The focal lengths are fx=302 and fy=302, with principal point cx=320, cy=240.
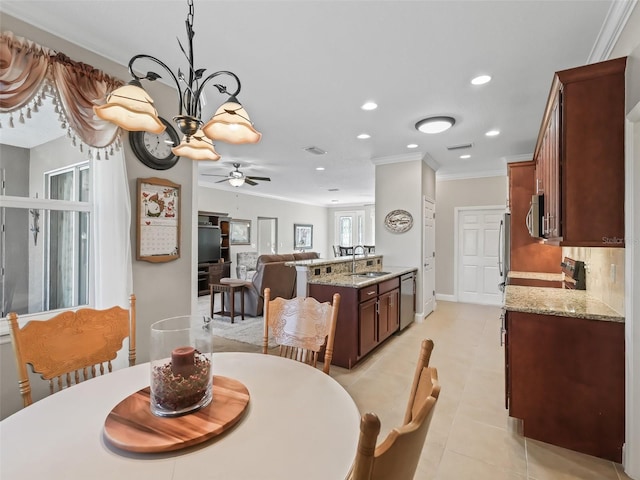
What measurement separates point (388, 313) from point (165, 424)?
3.27 metres

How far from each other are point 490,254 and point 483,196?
46.3 inches

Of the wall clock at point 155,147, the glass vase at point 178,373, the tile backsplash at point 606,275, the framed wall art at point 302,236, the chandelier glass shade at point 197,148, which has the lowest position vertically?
the glass vase at point 178,373

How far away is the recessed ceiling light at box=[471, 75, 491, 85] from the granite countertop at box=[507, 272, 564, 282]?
2232 millimetres

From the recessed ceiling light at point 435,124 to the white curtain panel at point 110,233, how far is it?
119 inches

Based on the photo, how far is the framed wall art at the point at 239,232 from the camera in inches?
314

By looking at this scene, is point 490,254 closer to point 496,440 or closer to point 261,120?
point 496,440

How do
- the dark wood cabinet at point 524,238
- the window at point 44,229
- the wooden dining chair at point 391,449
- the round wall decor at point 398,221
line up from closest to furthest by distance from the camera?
the wooden dining chair at point 391,449, the window at point 44,229, the dark wood cabinet at point 524,238, the round wall decor at point 398,221

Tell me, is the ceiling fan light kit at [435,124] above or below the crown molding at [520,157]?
below

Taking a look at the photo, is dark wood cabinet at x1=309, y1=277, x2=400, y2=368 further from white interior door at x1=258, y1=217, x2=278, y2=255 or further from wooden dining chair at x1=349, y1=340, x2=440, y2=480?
white interior door at x1=258, y1=217, x2=278, y2=255

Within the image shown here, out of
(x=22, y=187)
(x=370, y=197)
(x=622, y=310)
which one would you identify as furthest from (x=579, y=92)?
(x=370, y=197)

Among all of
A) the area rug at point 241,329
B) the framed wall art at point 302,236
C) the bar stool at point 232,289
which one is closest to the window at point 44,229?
the area rug at point 241,329

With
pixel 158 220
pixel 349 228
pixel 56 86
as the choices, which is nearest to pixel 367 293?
pixel 158 220

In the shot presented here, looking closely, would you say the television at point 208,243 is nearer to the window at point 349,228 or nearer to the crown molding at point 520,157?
the window at point 349,228

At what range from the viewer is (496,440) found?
2.07m
